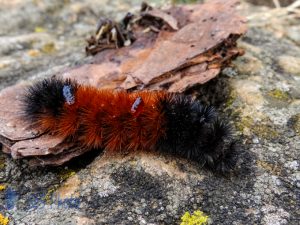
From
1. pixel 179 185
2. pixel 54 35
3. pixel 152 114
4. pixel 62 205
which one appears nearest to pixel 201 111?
pixel 152 114

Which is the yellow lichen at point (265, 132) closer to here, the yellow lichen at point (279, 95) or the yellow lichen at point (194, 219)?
the yellow lichen at point (279, 95)

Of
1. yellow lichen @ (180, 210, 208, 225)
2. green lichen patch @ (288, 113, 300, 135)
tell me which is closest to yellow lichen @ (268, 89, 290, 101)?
green lichen patch @ (288, 113, 300, 135)

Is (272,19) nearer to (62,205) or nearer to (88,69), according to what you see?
(88,69)

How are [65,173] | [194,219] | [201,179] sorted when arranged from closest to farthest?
[194,219] < [201,179] < [65,173]

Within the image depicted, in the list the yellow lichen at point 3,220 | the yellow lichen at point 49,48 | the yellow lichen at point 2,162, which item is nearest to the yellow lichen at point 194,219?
the yellow lichen at point 3,220

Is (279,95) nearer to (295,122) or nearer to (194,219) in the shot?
(295,122)

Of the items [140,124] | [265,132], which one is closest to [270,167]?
[265,132]

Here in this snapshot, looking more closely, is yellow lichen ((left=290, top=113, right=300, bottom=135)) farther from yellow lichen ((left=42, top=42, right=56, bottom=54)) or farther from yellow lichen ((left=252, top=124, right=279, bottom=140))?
yellow lichen ((left=42, top=42, right=56, bottom=54))
